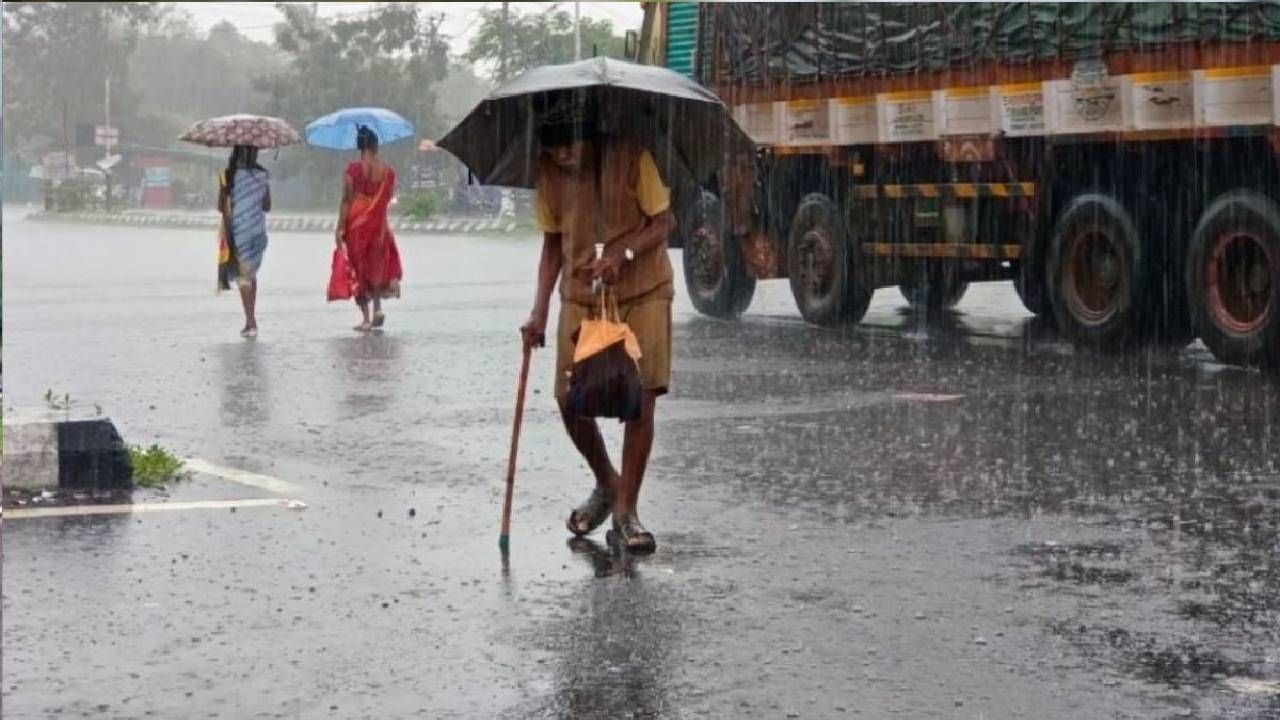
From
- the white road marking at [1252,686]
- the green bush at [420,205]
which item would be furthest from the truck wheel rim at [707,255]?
the green bush at [420,205]

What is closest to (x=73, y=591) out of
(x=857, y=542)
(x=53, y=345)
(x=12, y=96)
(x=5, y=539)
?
(x=5, y=539)

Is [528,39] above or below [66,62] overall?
above

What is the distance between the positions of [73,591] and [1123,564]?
136 inches

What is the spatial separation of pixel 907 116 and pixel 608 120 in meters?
9.12

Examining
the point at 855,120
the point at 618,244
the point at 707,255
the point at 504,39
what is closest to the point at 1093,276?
the point at 855,120

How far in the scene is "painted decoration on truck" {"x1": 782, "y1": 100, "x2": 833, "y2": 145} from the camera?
57.6ft

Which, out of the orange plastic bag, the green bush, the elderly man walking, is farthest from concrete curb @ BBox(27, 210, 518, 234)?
the orange plastic bag

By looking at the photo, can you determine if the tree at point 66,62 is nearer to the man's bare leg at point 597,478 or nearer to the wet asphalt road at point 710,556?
the wet asphalt road at point 710,556

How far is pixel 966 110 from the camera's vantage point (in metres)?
15.8

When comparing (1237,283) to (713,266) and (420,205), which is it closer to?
(713,266)

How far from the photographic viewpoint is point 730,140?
7.91 metres

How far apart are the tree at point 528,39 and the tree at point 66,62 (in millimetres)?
8544

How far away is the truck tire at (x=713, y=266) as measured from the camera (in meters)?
19.0

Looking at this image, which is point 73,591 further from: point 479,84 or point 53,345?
point 479,84
